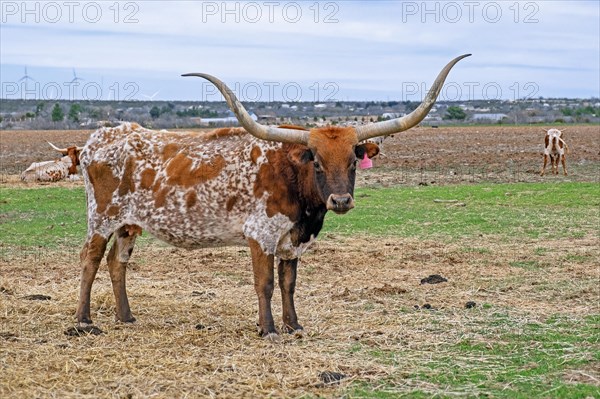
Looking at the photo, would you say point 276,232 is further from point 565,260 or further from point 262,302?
point 565,260

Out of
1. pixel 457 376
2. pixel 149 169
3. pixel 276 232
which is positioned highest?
pixel 149 169

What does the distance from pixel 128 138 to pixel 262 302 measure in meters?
2.41

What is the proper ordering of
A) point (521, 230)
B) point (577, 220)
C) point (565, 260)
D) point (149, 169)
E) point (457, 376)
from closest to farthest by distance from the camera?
point (457, 376)
point (149, 169)
point (565, 260)
point (521, 230)
point (577, 220)

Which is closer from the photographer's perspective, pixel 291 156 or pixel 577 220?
pixel 291 156

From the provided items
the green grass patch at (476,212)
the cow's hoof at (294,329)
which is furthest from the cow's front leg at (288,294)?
the green grass patch at (476,212)

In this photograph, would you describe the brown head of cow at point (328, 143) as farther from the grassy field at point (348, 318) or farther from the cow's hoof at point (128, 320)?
the cow's hoof at point (128, 320)

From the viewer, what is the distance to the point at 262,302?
9.22m

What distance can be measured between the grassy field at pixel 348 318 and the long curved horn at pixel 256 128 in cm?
193

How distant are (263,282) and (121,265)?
1.82 metres

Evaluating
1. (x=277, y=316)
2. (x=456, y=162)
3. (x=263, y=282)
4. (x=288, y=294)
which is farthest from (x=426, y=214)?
(x=456, y=162)

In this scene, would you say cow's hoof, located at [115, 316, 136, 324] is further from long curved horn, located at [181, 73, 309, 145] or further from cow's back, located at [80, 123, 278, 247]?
long curved horn, located at [181, 73, 309, 145]

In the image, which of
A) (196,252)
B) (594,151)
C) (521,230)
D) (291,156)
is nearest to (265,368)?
(291,156)

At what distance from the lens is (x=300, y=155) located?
9156mm

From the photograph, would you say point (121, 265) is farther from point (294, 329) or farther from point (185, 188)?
point (294, 329)
